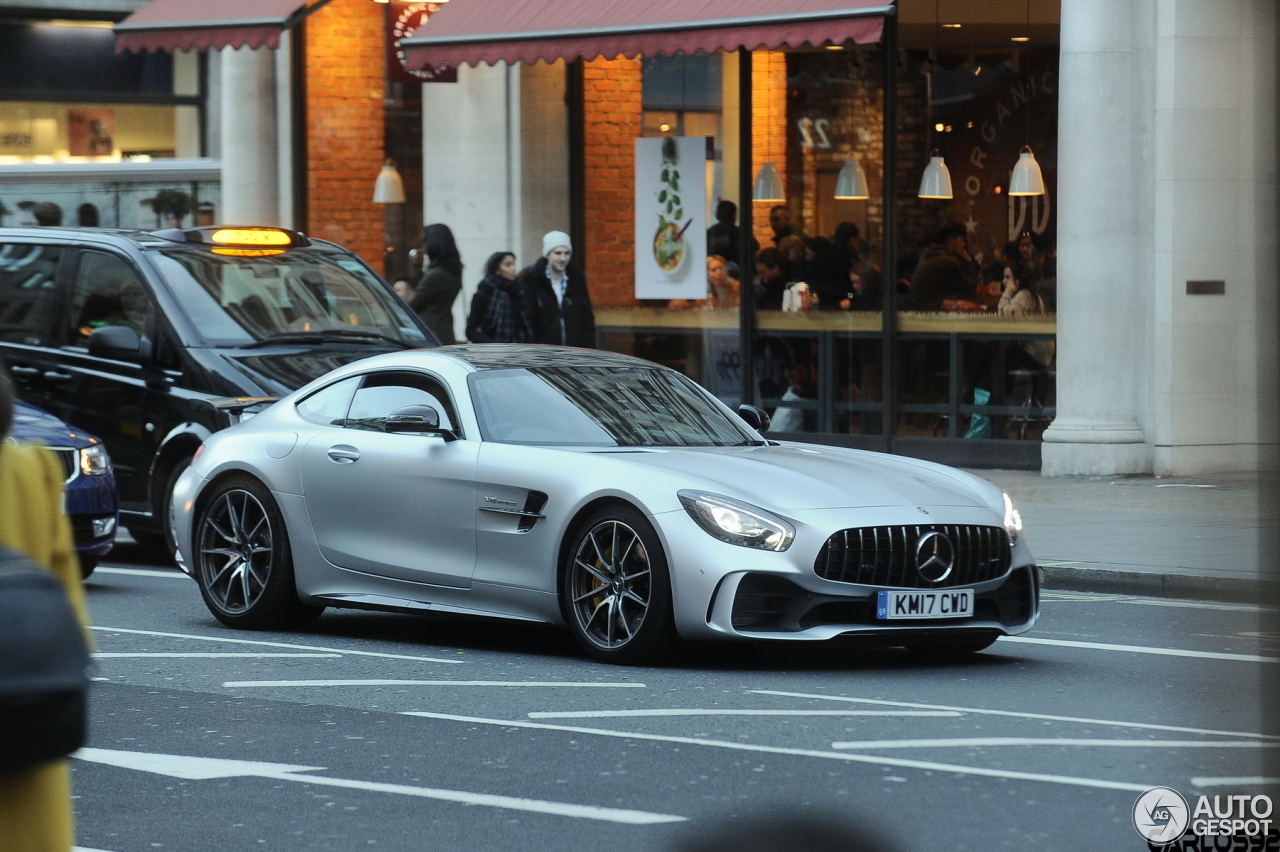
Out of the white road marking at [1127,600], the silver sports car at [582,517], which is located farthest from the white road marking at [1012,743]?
the white road marking at [1127,600]

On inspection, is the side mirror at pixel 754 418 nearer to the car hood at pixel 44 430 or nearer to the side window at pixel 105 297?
the car hood at pixel 44 430

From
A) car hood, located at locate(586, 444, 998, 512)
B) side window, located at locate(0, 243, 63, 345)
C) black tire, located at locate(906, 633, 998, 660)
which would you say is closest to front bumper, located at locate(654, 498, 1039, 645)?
car hood, located at locate(586, 444, 998, 512)

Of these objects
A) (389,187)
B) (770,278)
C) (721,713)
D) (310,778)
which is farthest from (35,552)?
(389,187)

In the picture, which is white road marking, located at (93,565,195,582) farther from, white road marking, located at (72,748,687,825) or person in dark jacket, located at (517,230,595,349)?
white road marking, located at (72,748,687,825)

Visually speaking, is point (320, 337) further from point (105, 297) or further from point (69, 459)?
point (69, 459)

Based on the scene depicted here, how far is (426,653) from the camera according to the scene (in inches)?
348

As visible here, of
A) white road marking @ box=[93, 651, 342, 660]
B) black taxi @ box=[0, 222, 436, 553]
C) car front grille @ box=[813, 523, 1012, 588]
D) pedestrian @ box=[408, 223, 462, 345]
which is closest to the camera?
car front grille @ box=[813, 523, 1012, 588]

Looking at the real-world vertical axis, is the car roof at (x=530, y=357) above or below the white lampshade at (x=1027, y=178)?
below

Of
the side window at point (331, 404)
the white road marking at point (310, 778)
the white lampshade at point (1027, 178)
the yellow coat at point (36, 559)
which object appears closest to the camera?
the yellow coat at point (36, 559)

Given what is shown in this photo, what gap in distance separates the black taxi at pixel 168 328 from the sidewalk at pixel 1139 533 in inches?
166

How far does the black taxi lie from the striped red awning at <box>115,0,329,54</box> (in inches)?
299

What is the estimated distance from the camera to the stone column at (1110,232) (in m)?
16.5

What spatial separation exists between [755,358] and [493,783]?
44.4ft

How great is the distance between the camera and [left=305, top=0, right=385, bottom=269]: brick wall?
901 inches
